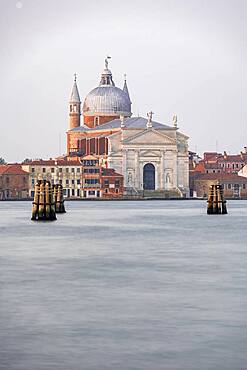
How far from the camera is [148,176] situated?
125 metres

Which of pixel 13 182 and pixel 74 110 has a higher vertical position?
pixel 74 110

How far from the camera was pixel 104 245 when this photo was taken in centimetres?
3931

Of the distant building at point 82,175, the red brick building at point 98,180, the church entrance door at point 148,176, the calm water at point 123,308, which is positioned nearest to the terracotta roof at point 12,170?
the distant building at point 82,175

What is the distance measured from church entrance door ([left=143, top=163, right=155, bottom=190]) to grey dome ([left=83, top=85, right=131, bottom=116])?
43.9 feet

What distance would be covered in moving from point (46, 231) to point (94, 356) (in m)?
33.5

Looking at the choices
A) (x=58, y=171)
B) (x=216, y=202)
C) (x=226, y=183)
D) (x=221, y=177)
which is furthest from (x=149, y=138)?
(x=216, y=202)

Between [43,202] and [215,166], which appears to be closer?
[43,202]

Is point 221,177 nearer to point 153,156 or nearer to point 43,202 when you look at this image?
point 153,156

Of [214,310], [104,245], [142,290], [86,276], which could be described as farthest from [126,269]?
[104,245]

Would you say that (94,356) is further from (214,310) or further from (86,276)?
(86,276)

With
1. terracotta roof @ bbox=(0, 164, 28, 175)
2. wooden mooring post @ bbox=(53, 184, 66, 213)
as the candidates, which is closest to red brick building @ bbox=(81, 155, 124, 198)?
terracotta roof @ bbox=(0, 164, 28, 175)

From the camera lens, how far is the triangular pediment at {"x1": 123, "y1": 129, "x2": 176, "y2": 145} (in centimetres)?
12325

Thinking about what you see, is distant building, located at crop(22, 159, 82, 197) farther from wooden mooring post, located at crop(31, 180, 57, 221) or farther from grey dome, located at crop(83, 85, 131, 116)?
wooden mooring post, located at crop(31, 180, 57, 221)

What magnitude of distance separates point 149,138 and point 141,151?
184 cm
